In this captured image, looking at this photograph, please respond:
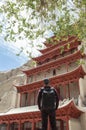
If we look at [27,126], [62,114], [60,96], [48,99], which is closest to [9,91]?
[27,126]

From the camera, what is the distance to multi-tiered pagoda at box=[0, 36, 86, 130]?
1386 centimetres

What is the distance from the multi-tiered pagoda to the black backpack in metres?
5.22

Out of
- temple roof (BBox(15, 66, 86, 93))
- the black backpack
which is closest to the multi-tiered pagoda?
temple roof (BBox(15, 66, 86, 93))

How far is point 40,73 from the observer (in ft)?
76.1

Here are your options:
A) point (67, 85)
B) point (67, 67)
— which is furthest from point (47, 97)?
point (67, 67)

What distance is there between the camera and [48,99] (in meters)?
4.79

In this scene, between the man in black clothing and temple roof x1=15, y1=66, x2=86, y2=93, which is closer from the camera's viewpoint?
the man in black clothing

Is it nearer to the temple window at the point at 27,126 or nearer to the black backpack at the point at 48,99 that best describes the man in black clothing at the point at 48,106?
the black backpack at the point at 48,99

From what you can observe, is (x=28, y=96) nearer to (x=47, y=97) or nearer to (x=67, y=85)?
(x=67, y=85)

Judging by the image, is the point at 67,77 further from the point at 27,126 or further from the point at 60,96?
the point at 27,126

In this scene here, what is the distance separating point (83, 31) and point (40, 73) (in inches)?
602

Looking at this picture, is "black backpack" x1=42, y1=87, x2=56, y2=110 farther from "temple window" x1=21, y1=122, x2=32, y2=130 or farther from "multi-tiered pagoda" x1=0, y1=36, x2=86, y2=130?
"temple window" x1=21, y1=122, x2=32, y2=130

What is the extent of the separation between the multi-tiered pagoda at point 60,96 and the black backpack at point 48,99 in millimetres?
5224

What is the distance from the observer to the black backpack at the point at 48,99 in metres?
4.70
